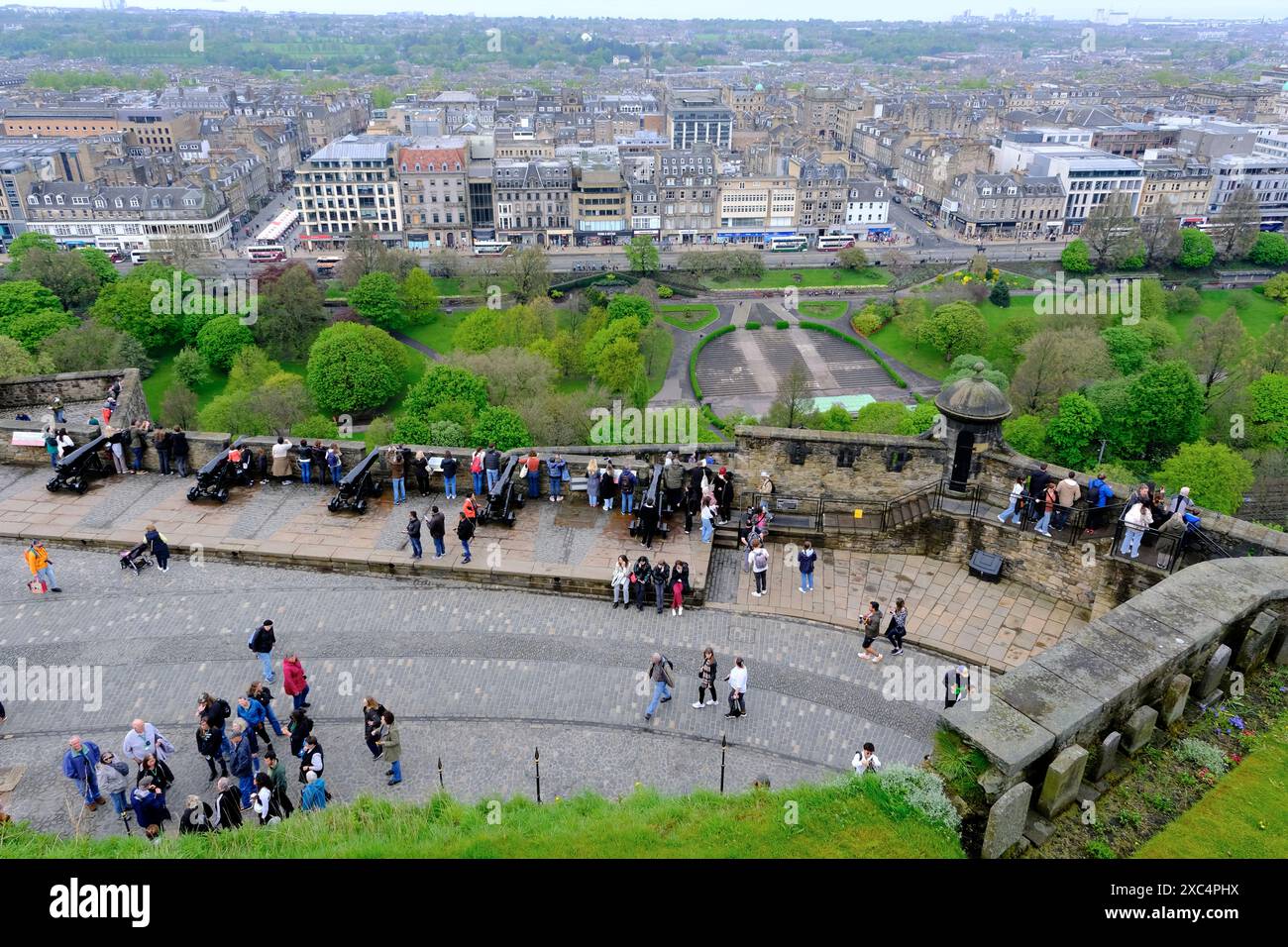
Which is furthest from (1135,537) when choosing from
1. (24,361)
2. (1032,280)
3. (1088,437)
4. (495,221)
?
(495,221)

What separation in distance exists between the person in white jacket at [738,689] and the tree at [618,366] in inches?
2360

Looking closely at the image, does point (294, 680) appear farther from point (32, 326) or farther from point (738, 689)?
point (32, 326)

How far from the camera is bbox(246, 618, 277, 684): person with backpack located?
12992 mm

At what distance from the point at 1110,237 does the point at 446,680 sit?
12163 cm

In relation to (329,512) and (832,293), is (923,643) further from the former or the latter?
(832,293)

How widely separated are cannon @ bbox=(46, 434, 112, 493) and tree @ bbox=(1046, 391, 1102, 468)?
49729 mm

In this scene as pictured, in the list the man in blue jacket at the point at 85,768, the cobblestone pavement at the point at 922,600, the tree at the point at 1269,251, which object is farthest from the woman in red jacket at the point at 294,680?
the tree at the point at 1269,251

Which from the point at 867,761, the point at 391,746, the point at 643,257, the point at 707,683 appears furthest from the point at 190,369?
the point at 867,761

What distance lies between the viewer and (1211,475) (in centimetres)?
4631

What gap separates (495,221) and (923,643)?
403 ft

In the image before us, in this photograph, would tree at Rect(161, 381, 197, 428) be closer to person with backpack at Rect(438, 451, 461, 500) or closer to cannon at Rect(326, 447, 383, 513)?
cannon at Rect(326, 447, 383, 513)

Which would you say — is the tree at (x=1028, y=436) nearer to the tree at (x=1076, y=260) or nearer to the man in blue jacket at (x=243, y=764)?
the man in blue jacket at (x=243, y=764)

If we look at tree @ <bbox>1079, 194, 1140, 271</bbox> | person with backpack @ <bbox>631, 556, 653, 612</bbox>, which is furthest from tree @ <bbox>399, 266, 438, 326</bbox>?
tree @ <bbox>1079, 194, 1140, 271</bbox>
